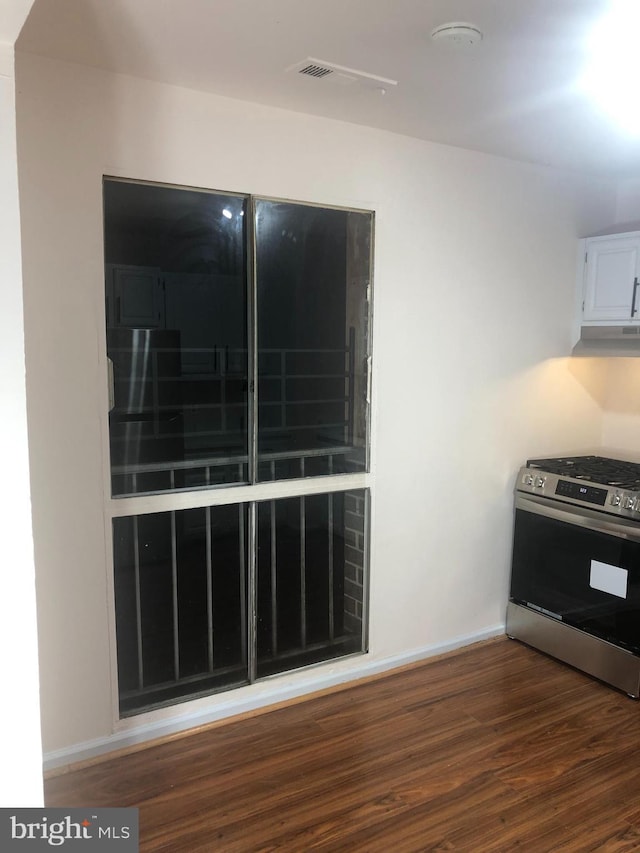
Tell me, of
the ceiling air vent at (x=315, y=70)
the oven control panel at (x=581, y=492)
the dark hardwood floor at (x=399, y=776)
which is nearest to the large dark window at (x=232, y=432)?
the dark hardwood floor at (x=399, y=776)

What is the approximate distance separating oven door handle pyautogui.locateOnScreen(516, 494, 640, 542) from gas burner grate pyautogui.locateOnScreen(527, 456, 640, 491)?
161 millimetres

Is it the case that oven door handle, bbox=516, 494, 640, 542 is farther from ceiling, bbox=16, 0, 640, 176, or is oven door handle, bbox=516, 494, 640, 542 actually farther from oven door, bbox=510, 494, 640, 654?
ceiling, bbox=16, 0, 640, 176

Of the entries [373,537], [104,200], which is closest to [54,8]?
[104,200]

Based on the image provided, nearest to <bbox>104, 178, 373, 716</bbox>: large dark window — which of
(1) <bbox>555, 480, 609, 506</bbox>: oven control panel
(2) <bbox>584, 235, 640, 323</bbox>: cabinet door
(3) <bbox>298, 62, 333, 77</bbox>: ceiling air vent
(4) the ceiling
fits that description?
(4) the ceiling

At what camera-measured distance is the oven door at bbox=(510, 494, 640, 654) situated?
123 inches

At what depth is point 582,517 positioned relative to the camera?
332 centimetres

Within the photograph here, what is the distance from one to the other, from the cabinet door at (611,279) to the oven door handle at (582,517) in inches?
41.0

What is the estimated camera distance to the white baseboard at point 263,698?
258 cm

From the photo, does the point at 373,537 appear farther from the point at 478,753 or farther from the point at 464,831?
the point at 464,831

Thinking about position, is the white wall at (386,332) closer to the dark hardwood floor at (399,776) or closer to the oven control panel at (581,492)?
the dark hardwood floor at (399,776)

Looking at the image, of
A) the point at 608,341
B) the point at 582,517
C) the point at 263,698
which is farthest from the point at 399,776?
the point at 608,341

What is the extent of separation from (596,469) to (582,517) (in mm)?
386

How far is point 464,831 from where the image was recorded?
7.43 feet
